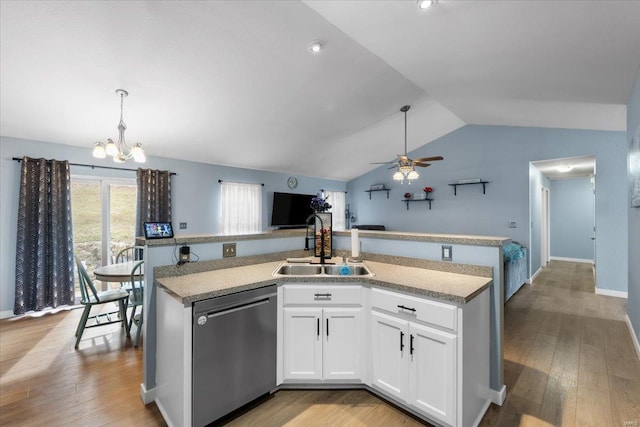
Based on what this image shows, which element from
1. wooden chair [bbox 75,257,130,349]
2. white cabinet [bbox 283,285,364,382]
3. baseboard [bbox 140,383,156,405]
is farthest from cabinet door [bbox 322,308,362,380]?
wooden chair [bbox 75,257,130,349]

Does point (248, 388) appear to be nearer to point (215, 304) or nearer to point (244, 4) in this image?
point (215, 304)

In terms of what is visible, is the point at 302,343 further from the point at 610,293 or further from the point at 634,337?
the point at 610,293

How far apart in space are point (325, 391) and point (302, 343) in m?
0.44

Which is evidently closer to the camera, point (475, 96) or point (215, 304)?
point (215, 304)

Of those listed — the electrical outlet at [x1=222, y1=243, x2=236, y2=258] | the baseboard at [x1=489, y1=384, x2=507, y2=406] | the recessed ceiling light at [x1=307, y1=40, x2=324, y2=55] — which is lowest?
the baseboard at [x1=489, y1=384, x2=507, y2=406]

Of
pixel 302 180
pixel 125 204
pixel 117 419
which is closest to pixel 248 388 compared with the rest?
pixel 117 419

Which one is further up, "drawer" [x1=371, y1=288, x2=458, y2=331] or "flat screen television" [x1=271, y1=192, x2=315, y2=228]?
"flat screen television" [x1=271, y1=192, x2=315, y2=228]

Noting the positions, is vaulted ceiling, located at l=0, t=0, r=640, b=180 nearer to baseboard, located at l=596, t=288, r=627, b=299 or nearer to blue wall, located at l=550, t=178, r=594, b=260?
baseboard, located at l=596, t=288, r=627, b=299

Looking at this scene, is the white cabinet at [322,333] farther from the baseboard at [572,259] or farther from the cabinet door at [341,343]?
the baseboard at [572,259]

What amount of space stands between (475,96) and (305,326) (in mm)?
3939

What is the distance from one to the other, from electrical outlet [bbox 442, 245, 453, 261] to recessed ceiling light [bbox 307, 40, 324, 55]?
227 cm

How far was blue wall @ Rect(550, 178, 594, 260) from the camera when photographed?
287 inches

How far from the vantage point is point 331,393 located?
2.06 metres

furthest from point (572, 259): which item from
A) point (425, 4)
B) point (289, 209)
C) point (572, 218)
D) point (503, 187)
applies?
point (425, 4)
